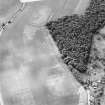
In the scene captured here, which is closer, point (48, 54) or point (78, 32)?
point (48, 54)

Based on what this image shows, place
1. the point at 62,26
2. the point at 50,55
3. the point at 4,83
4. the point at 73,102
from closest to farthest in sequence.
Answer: the point at 73,102, the point at 4,83, the point at 50,55, the point at 62,26

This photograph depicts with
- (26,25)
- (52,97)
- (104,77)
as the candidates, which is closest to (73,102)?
(52,97)

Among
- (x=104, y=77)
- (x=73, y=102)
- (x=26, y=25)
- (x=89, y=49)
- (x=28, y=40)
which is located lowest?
(x=73, y=102)

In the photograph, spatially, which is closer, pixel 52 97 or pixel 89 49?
pixel 52 97

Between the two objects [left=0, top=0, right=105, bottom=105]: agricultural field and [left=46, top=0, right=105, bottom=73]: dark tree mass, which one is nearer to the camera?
[left=0, top=0, right=105, bottom=105]: agricultural field

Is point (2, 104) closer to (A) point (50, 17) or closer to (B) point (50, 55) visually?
(B) point (50, 55)

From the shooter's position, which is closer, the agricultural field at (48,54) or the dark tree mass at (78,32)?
the agricultural field at (48,54)

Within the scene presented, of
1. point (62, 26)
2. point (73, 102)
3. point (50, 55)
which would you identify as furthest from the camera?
point (62, 26)

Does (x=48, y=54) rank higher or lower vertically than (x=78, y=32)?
lower
